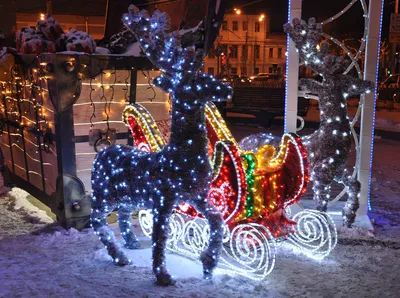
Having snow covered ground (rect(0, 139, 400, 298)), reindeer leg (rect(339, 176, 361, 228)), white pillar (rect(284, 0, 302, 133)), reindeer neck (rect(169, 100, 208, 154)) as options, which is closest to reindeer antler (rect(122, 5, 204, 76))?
reindeer neck (rect(169, 100, 208, 154))

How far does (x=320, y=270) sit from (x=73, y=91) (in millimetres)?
3512

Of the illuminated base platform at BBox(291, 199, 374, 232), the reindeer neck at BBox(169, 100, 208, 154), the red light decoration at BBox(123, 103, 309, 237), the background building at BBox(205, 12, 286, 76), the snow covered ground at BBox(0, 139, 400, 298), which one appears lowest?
the snow covered ground at BBox(0, 139, 400, 298)

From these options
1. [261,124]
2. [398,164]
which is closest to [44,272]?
[398,164]

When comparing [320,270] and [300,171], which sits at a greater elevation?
[300,171]

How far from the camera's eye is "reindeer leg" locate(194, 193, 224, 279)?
4324 millimetres

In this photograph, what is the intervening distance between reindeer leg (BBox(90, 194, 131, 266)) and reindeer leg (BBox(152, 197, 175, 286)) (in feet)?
2.15

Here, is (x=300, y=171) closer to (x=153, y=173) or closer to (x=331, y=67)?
(x=331, y=67)

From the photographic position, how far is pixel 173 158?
4.15 m

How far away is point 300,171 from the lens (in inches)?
203

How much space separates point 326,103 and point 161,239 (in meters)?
2.48

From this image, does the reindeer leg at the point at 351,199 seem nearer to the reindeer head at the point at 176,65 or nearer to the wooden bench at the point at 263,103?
the reindeer head at the point at 176,65

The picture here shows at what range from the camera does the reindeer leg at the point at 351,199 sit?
19.0 ft

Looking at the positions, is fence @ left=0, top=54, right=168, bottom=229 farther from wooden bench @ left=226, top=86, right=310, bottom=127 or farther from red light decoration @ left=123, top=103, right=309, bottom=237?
wooden bench @ left=226, top=86, right=310, bottom=127

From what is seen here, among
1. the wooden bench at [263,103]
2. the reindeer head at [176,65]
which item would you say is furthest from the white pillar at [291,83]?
the wooden bench at [263,103]
